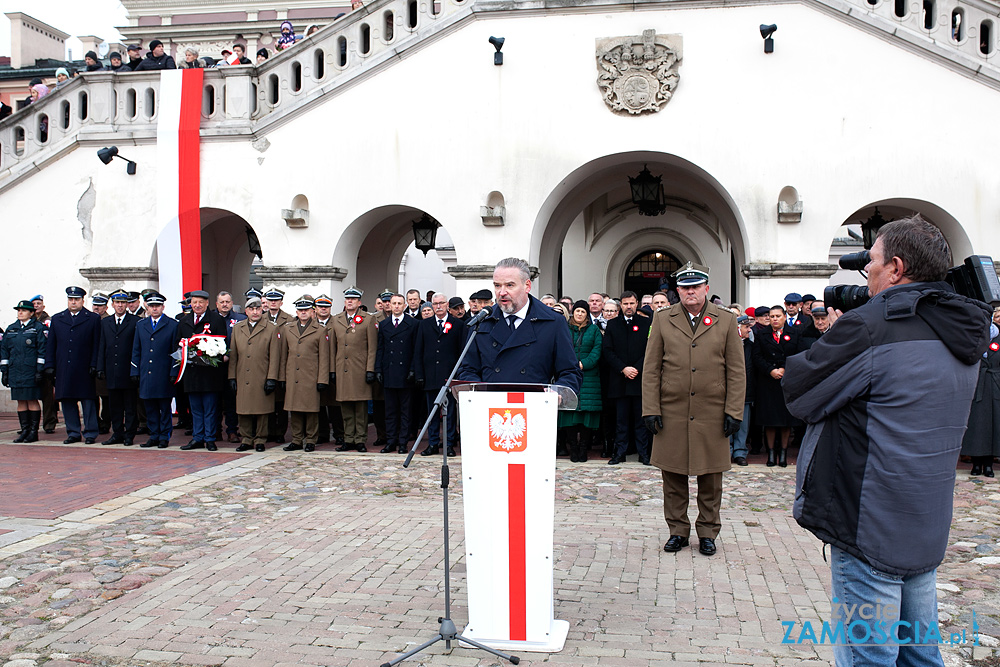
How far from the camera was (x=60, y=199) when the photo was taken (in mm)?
14008

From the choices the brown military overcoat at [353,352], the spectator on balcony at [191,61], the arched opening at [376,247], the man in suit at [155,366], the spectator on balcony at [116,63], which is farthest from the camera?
the spectator on balcony at [116,63]

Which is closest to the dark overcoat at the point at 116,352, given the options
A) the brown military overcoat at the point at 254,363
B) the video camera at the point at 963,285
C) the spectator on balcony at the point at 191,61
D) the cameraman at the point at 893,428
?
the brown military overcoat at the point at 254,363

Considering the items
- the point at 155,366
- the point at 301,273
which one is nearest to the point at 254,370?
the point at 155,366

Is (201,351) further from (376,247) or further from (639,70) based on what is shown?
(639,70)

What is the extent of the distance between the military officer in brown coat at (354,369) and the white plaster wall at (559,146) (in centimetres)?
247

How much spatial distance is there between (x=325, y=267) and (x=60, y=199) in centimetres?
477

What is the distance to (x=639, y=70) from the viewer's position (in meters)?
12.4

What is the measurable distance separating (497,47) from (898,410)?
10.9 m

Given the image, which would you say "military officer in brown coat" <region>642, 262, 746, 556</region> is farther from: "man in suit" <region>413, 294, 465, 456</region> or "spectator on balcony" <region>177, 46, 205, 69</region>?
"spectator on balcony" <region>177, 46, 205, 69</region>

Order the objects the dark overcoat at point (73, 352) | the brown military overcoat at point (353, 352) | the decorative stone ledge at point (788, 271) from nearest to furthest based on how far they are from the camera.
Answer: the brown military overcoat at point (353, 352), the dark overcoat at point (73, 352), the decorative stone ledge at point (788, 271)

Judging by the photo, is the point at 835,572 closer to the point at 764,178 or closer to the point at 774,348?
the point at 774,348

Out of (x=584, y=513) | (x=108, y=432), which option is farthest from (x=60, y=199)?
(x=584, y=513)

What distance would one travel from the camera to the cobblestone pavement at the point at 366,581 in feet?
13.6

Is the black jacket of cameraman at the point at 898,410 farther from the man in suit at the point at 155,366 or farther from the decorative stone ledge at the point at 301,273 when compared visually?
the decorative stone ledge at the point at 301,273
